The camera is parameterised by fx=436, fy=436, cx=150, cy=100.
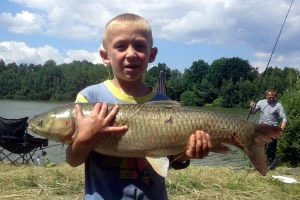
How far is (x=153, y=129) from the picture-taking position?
2635 millimetres

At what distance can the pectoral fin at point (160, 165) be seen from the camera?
97.7 inches

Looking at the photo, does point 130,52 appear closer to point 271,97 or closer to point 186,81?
point 271,97

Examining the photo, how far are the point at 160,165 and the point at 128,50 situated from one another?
70 centimetres

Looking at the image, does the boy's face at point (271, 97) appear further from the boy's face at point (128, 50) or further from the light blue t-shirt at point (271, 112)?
the boy's face at point (128, 50)

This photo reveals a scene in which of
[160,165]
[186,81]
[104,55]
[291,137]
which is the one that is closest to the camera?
[160,165]

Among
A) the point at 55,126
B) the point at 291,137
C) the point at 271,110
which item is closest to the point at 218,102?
the point at 291,137

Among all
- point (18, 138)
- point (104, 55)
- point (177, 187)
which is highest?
point (104, 55)

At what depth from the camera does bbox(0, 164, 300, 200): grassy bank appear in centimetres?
663

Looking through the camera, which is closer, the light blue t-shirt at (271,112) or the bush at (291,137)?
the light blue t-shirt at (271,112)

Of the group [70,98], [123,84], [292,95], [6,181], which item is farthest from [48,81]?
[123,84]

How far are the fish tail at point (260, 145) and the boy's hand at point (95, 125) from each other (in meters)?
0.95

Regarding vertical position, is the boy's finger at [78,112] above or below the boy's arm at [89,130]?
above

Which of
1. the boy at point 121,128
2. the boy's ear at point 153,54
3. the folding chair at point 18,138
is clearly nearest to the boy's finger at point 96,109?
the boy at point 121,128

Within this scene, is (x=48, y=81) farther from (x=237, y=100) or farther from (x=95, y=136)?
(x=95, y=136)
